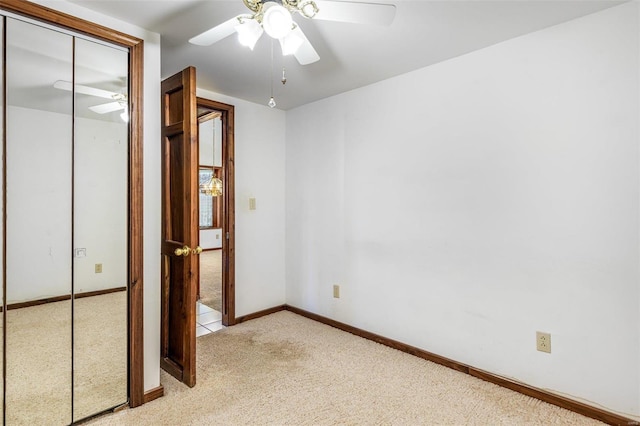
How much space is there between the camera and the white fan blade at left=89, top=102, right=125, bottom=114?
6.29ft

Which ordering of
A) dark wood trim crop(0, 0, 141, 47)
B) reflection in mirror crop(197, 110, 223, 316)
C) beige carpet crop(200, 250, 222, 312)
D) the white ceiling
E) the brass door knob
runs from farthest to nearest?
reflection in mirror crop(197, 110, 223, 316) → beige carpet crop(200, 250, 222, 312) → the brass door knob → the white ceiling → dark wood trim crop(0, 0, 141, 47)

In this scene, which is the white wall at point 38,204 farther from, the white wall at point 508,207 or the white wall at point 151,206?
the white wall at point 508,207

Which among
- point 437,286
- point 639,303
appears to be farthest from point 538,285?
point 437,286

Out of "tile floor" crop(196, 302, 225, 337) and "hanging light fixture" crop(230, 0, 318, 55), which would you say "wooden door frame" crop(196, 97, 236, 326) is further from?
"hanging light fixture" crop(230, 0, 318, 55)

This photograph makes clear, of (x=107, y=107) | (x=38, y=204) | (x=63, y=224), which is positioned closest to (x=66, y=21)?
(x=107, y=107)

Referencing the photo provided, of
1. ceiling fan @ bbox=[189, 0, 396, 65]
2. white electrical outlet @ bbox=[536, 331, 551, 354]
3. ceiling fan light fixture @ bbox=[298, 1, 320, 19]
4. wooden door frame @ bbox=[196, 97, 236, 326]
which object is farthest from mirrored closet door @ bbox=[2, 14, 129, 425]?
white electrical outlet @ bbox=[536, 331, 551, 354]

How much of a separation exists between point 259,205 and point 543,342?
8.96 feet

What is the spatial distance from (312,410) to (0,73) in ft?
7.96

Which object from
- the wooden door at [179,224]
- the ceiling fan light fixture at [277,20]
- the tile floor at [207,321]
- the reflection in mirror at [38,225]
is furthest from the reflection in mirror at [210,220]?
the ceiling fan light fixture at [277,20]

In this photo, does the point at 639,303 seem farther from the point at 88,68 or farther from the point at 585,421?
the point at 88,68

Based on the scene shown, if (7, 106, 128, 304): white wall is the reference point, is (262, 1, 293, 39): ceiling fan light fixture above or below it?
above

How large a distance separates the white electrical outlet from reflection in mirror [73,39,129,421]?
2.58 m

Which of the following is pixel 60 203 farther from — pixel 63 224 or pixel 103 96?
pixel 103 96

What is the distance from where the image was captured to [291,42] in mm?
1521
